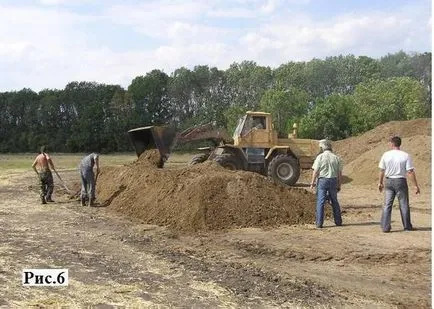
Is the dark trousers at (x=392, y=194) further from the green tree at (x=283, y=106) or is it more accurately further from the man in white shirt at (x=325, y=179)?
the green tree at (x=283, y=106)

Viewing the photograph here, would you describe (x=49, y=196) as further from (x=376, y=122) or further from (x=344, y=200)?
(x=376, y=122)

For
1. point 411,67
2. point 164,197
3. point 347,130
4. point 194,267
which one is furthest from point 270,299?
point 411,67

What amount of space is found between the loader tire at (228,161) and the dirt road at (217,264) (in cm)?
659

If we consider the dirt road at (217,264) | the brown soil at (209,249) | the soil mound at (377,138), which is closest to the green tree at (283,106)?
the soil mound at (377,138)

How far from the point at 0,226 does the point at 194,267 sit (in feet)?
17.3

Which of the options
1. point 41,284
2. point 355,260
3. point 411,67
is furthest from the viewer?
point 411,67

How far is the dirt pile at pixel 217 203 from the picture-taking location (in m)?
11.0

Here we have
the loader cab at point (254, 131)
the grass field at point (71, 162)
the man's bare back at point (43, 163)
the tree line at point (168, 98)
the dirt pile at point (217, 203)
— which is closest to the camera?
the dirt pile at point (217, 203)

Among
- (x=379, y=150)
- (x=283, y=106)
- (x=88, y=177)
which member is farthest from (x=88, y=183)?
(x=283, y=106)

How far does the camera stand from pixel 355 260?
8.07 m

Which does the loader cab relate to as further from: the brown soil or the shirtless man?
the shirtless man

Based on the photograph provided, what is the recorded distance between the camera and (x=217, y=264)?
7.81m

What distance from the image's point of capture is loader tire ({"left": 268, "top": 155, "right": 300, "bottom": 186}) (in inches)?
758
